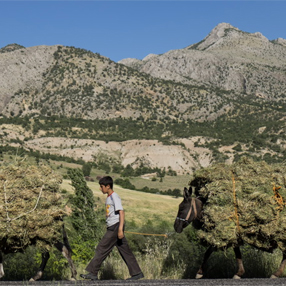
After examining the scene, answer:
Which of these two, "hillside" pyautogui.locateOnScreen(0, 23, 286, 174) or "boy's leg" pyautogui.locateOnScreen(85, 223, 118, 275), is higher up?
"hillside" pyautogui.locateOnScreen(0, 23, 286, 174)

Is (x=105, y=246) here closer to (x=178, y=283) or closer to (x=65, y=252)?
(x=65, y=252)

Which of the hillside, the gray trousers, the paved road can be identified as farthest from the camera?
the hillside

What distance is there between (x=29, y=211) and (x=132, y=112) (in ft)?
377

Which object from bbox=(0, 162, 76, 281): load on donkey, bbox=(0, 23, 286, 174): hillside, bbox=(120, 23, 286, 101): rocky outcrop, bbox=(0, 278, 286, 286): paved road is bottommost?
bbox=(0, 278, 286, 286): paved road

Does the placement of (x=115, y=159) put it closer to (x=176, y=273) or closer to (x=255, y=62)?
(x=176, y=273)

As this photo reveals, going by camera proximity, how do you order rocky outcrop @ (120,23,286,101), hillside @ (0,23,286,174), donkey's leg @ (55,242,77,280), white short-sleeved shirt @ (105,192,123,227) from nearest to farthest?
white short-sleeved shirt @ (105,192,123,227) < donkey's leg @ (55,242,77,280) < hillside @ (0,23,286,174) < rocky outcrop @ (120,23,286,101)

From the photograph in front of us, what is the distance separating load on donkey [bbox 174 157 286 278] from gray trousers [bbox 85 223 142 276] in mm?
1106

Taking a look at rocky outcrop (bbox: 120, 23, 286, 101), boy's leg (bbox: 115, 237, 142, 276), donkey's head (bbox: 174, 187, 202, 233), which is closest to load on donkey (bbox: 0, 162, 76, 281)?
boy's leg (bbox: 115, 237, 142, 276)

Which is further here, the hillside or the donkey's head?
the hillside

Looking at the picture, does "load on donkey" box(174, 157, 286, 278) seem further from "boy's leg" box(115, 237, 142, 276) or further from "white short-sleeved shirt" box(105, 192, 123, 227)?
"white short-sleeved shirt" box(105, 192, 123, 227)

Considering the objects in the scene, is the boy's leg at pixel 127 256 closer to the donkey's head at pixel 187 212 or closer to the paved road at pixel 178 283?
the paved road at pixel 178 283

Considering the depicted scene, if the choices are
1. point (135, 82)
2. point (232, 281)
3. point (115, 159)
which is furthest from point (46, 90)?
point (232, 281)

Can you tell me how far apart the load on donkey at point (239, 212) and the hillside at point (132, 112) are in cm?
7398

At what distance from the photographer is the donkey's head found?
8359mm
